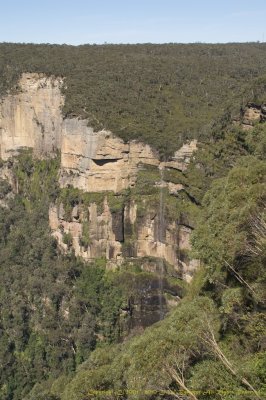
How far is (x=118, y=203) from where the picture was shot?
111ft

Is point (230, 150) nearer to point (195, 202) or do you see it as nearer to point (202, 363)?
point (195, 202)

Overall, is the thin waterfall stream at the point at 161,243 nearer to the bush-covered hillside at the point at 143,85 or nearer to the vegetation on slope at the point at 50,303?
the vegetation on slope at the point at 50,303

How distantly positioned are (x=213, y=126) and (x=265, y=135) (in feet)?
46.6

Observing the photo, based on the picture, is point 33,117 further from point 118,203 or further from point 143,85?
point 118,203

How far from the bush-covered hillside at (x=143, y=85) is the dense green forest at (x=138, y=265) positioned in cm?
13

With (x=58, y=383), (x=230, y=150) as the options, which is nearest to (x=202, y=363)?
(x=58, y=383)

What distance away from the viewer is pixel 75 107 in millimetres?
37531

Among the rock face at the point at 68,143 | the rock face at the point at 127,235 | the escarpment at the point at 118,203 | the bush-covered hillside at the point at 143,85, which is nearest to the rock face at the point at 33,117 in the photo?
the rock face at the point at 68,143

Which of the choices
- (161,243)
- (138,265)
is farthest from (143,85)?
(138,265)

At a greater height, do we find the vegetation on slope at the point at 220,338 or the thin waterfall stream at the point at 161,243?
the vegetation on slope at the point at 220,338

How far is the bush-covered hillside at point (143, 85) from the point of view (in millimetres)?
35438

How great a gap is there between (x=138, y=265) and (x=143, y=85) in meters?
15.4

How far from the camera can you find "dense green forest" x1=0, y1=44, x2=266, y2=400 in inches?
414

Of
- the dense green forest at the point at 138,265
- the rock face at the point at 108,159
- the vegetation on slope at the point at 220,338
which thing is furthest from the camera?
the rock face at the point at 108,159
